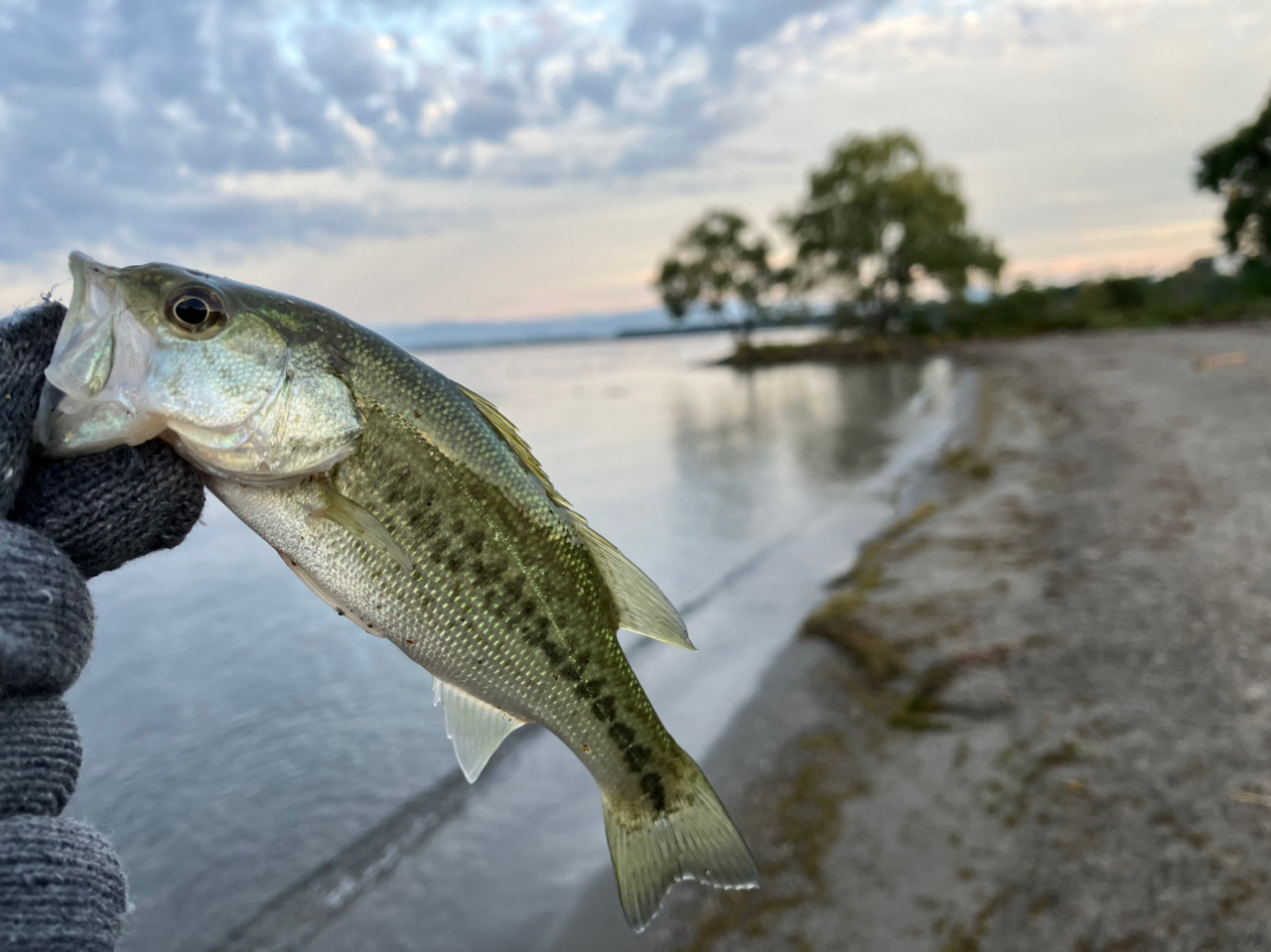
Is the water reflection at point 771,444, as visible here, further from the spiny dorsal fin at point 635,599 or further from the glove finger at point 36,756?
the glove finger at point 36,756

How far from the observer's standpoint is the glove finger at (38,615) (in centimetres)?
134

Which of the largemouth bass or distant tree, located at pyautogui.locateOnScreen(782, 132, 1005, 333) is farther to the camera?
distant tree, located at pyautogui.locateOnScreen(782, 132, 1005, 333)

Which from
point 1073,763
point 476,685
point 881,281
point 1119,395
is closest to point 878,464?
point 1119,395

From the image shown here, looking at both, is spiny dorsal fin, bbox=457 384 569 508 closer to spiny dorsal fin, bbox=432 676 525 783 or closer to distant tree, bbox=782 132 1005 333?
spiny dorsal fin, bbox=432 676 525 783

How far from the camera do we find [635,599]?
6.25 feet

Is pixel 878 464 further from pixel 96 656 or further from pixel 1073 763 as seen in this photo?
pixel 96 656

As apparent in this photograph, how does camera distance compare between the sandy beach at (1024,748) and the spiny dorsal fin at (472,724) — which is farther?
the sandy beach at (1024,748)

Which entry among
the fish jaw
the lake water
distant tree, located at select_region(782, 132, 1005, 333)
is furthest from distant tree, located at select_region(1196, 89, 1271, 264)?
the fish jaw

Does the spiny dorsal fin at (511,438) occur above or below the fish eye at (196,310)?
below

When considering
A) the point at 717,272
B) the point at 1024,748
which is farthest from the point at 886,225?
the point at 1024,748

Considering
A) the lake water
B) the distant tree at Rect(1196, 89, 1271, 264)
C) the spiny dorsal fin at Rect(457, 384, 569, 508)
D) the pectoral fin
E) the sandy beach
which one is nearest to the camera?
the pectoral fin

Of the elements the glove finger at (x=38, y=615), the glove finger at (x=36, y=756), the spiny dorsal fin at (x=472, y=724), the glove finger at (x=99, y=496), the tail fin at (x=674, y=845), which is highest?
the glove finger at (x=99, y=496)

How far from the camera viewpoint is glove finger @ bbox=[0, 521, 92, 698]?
1.34 meters

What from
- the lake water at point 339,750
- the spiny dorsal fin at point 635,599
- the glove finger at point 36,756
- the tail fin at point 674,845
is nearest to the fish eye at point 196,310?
the glove finger at point 36,756
